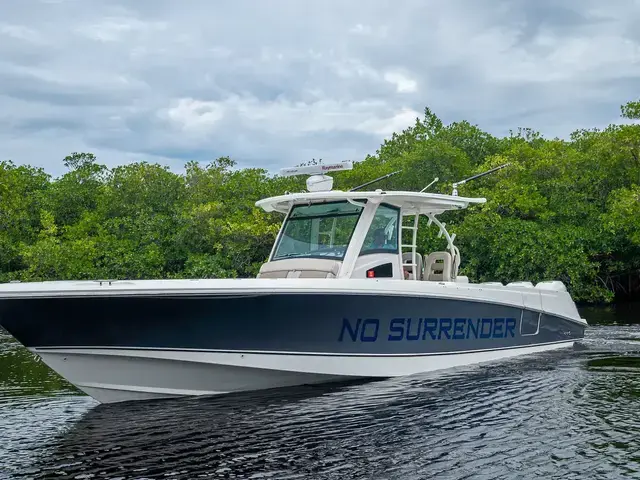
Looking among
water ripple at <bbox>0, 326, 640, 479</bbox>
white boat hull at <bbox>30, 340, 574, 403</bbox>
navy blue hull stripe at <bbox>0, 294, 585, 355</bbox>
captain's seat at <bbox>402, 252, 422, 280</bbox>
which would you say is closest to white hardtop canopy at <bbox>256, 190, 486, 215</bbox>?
captain's seat at <bbox>402, 252, 422, 280</bbox>

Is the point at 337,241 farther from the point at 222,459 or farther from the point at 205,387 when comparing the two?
the point at 222,459

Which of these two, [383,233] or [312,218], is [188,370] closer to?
[312,218]

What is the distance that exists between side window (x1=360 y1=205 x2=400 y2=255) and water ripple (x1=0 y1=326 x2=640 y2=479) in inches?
71.3

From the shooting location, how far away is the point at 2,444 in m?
7.38

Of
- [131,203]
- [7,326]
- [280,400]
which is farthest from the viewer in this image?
[131,203]

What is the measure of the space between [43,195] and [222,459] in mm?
34222

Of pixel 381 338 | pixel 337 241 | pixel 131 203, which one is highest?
pixel 131 203

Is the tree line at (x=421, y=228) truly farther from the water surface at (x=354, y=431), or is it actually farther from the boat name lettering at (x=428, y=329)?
the water surface at (x=354, y=431)

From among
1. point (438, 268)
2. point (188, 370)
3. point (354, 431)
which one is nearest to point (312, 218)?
point (438, 268)

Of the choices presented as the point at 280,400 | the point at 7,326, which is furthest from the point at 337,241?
the point at 7,326

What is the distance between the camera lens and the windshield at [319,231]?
33.1 ft

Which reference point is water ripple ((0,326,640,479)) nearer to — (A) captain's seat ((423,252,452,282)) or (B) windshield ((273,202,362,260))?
(A) captain's seat ((423,252,452,282))

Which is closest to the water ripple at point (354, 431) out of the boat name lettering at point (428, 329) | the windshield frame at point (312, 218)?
the boat name lettering at point (428, 329)

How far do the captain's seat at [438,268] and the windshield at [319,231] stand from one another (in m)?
1.96
